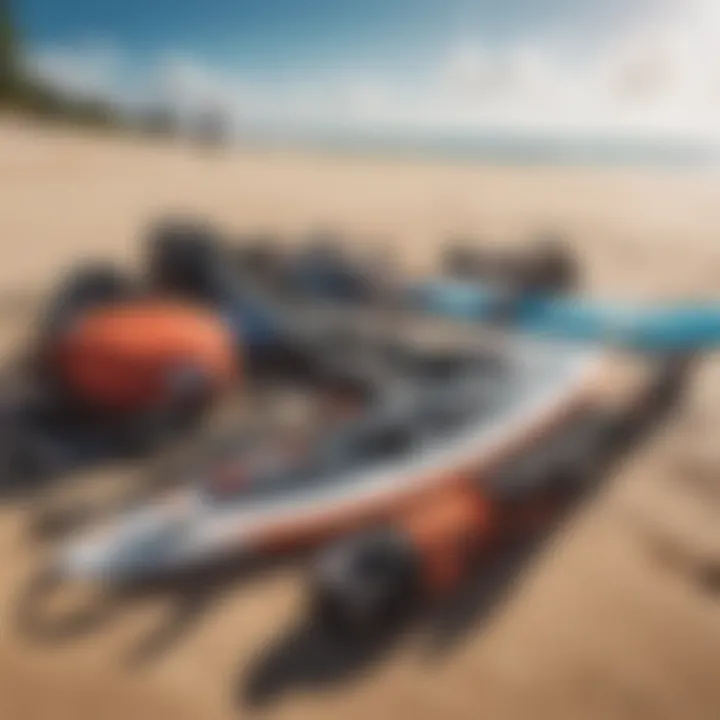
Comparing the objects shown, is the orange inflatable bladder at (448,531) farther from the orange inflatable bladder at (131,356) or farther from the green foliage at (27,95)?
the green foliage at (27,95)

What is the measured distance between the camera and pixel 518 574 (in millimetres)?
729

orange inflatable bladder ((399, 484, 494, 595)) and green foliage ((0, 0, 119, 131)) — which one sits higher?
green foliage ((0, 0, 119, 131))

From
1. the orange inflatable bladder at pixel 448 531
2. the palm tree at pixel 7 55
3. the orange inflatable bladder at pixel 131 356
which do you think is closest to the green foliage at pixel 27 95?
the palm tree at pixel 7 55

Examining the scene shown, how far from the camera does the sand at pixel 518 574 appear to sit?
2.19 ft

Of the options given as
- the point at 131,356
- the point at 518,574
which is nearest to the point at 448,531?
the point at 518,574

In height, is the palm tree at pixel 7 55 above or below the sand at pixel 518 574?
above

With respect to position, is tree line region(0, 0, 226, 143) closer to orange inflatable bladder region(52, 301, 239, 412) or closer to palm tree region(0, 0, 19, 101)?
palm tree region(0, 0, 19, 101)

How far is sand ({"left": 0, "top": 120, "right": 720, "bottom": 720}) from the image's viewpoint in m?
0.67

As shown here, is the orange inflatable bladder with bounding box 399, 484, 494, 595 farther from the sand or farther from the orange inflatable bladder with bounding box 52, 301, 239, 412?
the orange inflatable bladder with bounding box 52, 301, 239, 412

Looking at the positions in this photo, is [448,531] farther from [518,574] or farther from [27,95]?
[27,95]

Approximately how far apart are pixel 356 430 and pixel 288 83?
9.5 inches

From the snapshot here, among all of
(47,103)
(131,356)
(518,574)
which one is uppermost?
(47,103)

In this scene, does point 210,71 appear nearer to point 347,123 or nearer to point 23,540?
point 347,123

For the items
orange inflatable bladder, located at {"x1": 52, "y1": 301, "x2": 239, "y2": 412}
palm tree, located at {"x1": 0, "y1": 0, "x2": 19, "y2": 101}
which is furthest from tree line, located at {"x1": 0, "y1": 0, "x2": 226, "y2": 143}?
orange inflatable bladder, located at {"x1": 52, "y1": 301, "x2": 239, "y2": 412}
